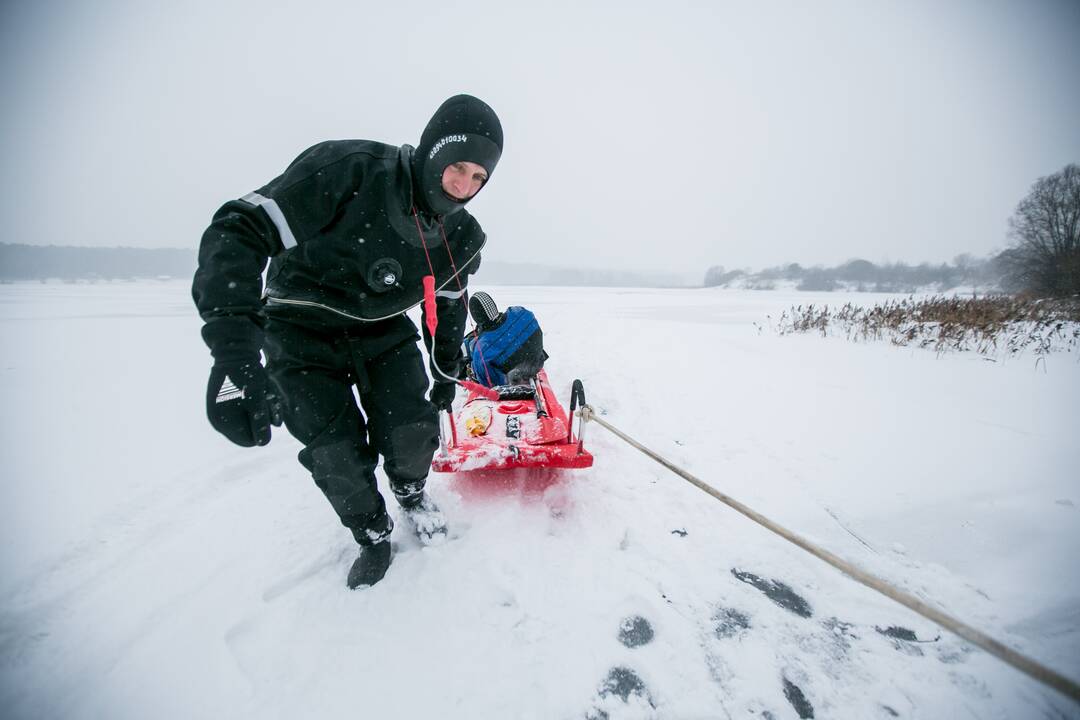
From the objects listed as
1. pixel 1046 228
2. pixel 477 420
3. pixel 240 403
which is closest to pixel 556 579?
pixel 477 420

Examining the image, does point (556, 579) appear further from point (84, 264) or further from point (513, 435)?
point (84, 264)

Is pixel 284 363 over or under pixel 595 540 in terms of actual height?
over

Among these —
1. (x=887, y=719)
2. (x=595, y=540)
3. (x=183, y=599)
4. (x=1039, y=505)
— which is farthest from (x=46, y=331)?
(x=1039, y=505)

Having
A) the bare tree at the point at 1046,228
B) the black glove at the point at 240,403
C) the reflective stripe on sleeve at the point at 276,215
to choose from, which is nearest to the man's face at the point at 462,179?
the reflective stripe on sleeve at the point at 276,215

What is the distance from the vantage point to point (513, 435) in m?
2.70

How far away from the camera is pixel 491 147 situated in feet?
6.01

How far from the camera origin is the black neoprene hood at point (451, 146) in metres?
1.76

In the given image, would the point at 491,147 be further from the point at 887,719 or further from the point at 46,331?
the point at 46,331

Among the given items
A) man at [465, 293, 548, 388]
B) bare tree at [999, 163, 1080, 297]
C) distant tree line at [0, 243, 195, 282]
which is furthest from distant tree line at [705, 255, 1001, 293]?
distant tree line at [0, 243, 195, 282]

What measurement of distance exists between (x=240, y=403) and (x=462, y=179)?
127cm

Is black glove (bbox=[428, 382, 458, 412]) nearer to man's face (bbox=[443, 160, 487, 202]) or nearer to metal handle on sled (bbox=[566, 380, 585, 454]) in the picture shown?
metal handle on sled (bbox=[566, 380, 585, 454])

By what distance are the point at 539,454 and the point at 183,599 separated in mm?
1698

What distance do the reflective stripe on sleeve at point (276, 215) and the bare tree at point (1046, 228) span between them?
2888 cm

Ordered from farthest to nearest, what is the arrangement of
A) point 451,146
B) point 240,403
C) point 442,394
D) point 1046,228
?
point 1046,228, point 442,394, point 451,146, point 240,403
